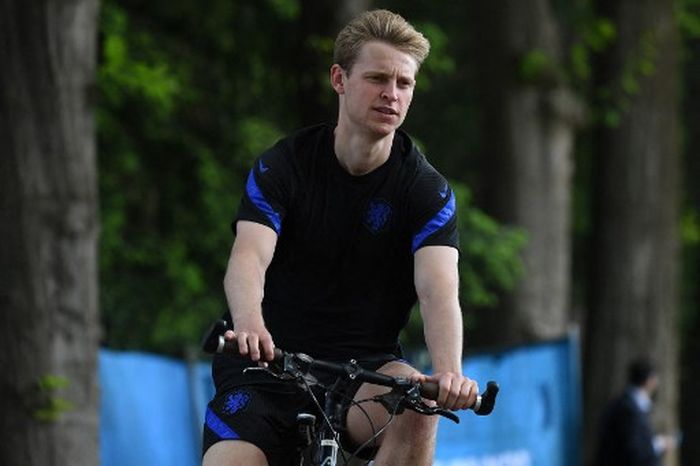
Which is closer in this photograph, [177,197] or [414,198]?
[414,198]

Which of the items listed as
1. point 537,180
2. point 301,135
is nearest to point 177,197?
point 537,180

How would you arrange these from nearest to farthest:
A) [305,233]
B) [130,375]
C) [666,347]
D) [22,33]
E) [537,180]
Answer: [305,233]
[22,33]
[130,375]
[537,180]
[666,347]

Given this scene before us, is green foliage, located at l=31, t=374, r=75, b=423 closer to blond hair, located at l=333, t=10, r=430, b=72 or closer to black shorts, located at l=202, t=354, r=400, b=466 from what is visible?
black shorts, located at l=202, t=354, r=400, b=466

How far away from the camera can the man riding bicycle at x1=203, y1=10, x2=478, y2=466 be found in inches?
239

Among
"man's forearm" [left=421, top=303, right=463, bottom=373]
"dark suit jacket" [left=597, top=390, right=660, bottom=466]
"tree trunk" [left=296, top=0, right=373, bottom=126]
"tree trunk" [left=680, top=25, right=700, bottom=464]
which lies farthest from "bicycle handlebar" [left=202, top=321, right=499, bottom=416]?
"tree trunk" [left=680, top=25, right=700, bottom=464]

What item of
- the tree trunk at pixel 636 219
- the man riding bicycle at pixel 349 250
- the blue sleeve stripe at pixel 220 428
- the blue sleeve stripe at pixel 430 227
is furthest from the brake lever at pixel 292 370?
the tree trunk at pixel 636 219

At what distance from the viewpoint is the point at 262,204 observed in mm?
6117

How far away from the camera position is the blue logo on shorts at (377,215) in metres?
6.22

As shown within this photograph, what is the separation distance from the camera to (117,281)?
63.2ft

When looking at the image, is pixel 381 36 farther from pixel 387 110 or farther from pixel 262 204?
pixel 262 204

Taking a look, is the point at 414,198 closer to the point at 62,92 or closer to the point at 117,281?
the point at 62,92

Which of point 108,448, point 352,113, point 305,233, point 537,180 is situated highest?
point 537,180

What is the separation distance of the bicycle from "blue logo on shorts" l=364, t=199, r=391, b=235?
59 centimetres

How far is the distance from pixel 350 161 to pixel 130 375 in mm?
5610
